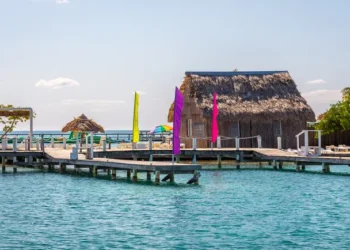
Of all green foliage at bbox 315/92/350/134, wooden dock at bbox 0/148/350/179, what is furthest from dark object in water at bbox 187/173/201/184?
green foliage at bbox 315/92/350/134

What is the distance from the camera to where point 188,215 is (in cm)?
2291

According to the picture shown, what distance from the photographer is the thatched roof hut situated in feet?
159

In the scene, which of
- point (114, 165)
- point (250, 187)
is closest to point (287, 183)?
point (250, 187)

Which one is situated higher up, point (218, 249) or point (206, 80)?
point (206, 80)

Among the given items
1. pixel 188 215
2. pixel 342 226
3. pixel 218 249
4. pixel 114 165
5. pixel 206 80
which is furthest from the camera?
pixel 206 80

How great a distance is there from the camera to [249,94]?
5109cm

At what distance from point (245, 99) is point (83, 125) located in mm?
22715

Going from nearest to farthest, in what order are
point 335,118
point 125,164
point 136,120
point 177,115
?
point 177,115
point 125,164
point 136,120
point 335,118

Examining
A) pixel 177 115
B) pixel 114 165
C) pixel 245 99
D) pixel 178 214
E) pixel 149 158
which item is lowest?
pixel 178 214

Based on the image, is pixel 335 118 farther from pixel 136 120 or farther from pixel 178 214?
pixel 178 214

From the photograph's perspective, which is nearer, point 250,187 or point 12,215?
point 12,215

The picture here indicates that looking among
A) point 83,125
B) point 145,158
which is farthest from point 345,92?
point 83,125

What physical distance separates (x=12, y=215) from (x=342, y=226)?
10.2 meters

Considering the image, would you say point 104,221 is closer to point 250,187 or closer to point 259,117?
point 250,187
